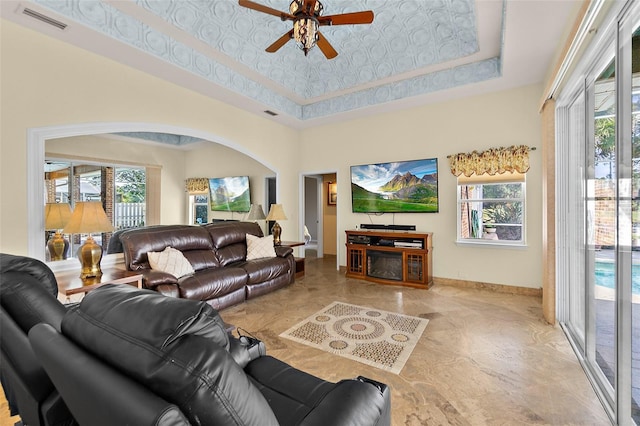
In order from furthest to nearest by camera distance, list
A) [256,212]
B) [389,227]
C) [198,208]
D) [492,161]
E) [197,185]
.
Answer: [198,208], [197,185], [256,212], [389,227], [492,161]

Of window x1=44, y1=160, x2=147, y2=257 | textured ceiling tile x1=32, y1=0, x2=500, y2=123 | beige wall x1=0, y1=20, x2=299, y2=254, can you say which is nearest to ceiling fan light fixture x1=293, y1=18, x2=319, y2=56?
textured ceiling tile x1=32, y1=0, x2=500, y2=123

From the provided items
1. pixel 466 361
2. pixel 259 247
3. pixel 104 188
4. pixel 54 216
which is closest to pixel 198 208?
pixel 104 188

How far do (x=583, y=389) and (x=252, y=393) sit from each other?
2.52 meters

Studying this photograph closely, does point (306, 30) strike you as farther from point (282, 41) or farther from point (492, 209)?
point (492, 209)

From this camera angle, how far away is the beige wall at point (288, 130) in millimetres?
2877

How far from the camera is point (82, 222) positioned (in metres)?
2.72

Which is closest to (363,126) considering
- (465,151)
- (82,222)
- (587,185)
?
(465,151)

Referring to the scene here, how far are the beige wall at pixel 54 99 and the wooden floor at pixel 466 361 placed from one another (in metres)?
2.03

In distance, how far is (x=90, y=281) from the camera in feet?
9.18

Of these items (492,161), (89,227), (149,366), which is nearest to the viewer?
(149,366)

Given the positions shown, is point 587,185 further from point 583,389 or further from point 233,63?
point 233,63

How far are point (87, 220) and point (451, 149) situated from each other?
4.93 metres

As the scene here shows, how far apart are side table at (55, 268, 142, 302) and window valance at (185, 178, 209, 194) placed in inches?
191

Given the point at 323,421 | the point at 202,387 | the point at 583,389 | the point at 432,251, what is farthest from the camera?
the point at 432,251
